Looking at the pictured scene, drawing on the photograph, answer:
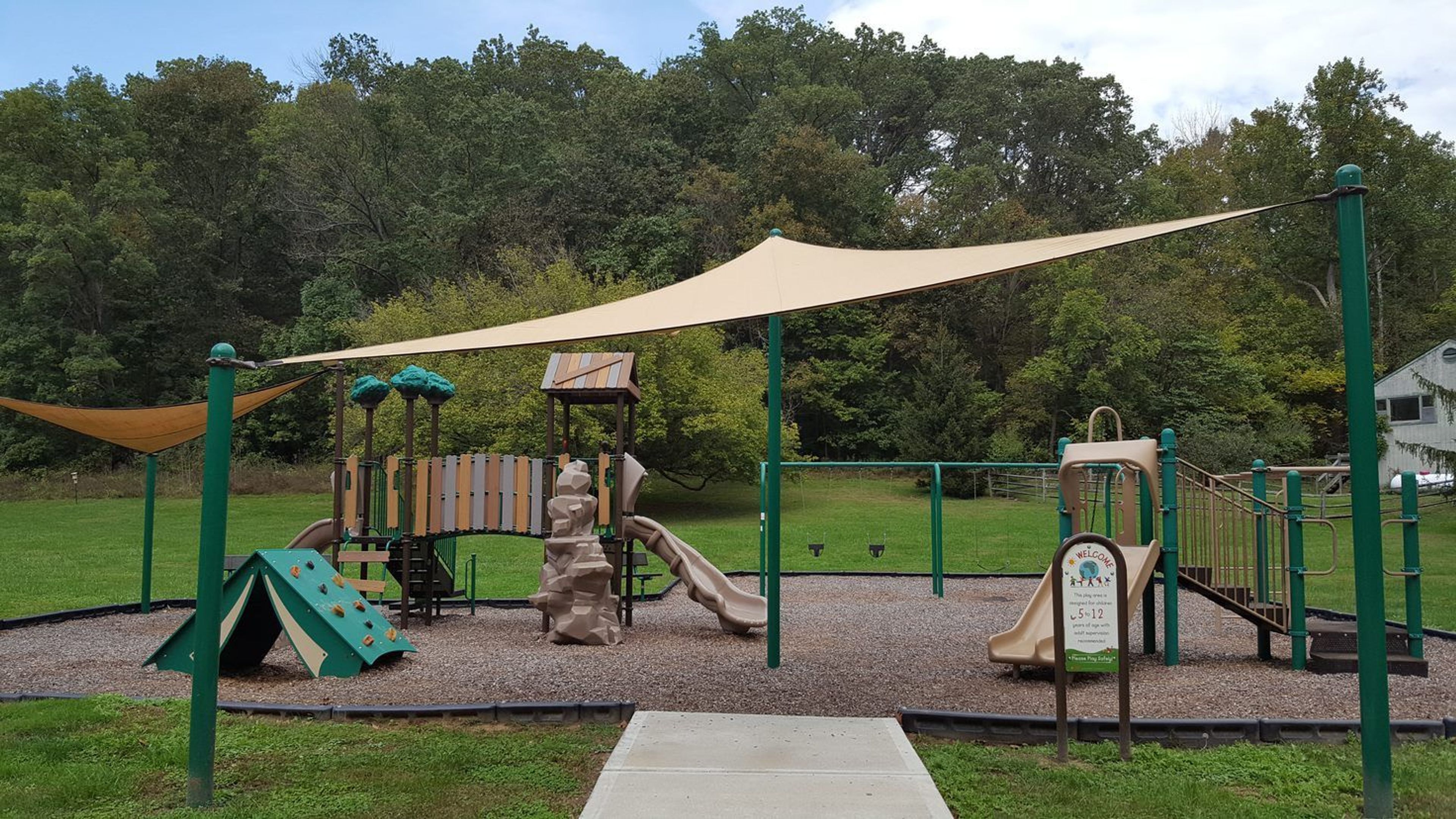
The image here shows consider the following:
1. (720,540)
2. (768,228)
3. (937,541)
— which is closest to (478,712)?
(937,541)

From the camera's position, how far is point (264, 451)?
1275 inches

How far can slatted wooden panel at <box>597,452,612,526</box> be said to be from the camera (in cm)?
872

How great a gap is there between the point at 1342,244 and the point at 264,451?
33.3 m

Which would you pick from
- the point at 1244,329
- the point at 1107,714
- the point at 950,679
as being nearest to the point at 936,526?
the point at 950,679

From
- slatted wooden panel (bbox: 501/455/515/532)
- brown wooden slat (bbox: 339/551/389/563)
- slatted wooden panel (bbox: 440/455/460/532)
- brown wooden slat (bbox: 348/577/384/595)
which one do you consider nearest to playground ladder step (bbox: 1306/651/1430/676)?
slatted wooden panel (bbox: 501/455/515/532)

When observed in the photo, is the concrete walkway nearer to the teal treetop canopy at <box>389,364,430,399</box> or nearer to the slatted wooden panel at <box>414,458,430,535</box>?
the slatted wooden panel at <box>414,458,430,535</box>

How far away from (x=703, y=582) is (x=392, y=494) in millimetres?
2823

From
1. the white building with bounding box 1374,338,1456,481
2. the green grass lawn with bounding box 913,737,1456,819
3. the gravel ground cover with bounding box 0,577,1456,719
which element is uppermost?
the white building with bounding box 1374,338,1456,481

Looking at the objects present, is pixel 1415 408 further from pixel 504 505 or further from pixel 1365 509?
→ pixel 1365 509

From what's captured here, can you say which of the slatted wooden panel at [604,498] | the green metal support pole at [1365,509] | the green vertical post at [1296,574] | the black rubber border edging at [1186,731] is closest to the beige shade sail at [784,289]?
the green metal support pole at [1365,509]

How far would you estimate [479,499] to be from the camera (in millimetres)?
8727

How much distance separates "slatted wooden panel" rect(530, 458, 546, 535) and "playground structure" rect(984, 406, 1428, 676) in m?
3.87

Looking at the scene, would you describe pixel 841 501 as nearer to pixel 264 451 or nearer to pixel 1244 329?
pixel 1244 329

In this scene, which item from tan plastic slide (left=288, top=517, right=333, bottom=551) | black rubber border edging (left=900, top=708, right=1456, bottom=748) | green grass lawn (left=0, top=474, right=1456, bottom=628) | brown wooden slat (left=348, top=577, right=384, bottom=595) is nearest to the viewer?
black rubber border edging (left=900, top=708, right=1456, bottom=748)
